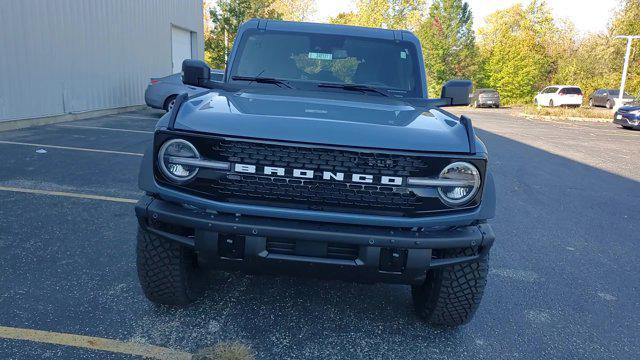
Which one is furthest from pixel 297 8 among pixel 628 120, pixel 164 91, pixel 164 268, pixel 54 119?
pixel 164 268

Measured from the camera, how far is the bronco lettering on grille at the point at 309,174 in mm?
2318

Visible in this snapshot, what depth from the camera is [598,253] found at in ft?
15.2

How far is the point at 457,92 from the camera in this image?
3.72 m

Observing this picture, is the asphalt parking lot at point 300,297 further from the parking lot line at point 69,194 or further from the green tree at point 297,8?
the green tree at point 297,8

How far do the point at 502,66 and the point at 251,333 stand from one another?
44.6 metres

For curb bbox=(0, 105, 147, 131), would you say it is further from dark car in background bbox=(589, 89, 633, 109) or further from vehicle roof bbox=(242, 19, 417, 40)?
dark car in background bbox=(589, 89, 633, 109)

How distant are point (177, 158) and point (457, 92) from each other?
233cm

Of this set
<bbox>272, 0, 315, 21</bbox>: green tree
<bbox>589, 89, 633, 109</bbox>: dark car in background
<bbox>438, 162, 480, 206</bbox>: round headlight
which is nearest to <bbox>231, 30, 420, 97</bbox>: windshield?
<bbox>438, 162, 480, 206</bbox>: round headlight

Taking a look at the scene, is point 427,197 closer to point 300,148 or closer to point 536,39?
point 300,148

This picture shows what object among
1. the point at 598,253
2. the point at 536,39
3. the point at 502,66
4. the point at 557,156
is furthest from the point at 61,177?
the point at 536,39

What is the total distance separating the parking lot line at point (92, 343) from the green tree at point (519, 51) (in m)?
43.7

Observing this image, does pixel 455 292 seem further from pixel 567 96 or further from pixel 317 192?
pixel 567 96

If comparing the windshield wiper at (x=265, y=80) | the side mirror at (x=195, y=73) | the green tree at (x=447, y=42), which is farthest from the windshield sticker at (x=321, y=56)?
the green tree at (x=447, y=42)

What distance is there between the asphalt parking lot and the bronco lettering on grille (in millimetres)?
1039
